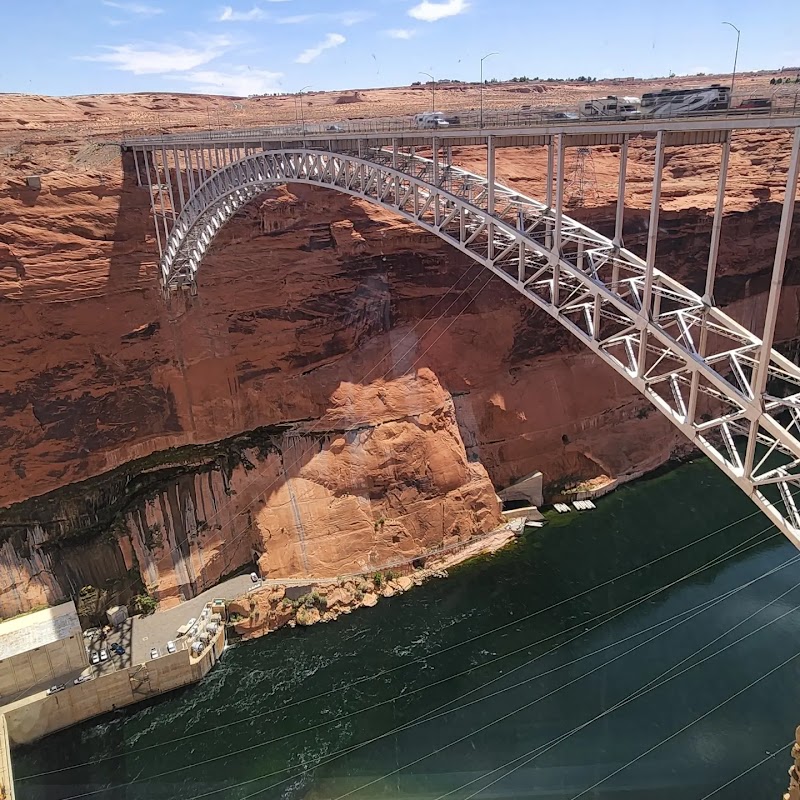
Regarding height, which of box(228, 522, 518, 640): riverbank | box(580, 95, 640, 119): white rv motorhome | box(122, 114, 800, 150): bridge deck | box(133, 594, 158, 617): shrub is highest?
box(580, 95, 640, 119): white rv motorhome

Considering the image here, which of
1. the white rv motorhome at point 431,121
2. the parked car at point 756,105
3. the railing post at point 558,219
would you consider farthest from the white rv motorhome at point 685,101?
the white rv motorhome at point 431,121

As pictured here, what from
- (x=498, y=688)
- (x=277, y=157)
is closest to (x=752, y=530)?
(x=498, y=688)

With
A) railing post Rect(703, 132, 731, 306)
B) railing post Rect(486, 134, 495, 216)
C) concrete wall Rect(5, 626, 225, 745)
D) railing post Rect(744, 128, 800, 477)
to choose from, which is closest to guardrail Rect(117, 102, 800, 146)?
railing post Rect(486, 134, 495, 216)

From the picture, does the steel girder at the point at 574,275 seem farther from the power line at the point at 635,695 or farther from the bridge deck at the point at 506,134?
the power line at the point at 635,695

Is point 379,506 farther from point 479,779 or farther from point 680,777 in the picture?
point 680,777

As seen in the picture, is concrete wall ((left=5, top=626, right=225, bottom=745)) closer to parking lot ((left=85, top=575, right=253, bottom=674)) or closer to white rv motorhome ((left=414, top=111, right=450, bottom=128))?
parking lot ((left=85, top=575, right=253, bottom=674))
